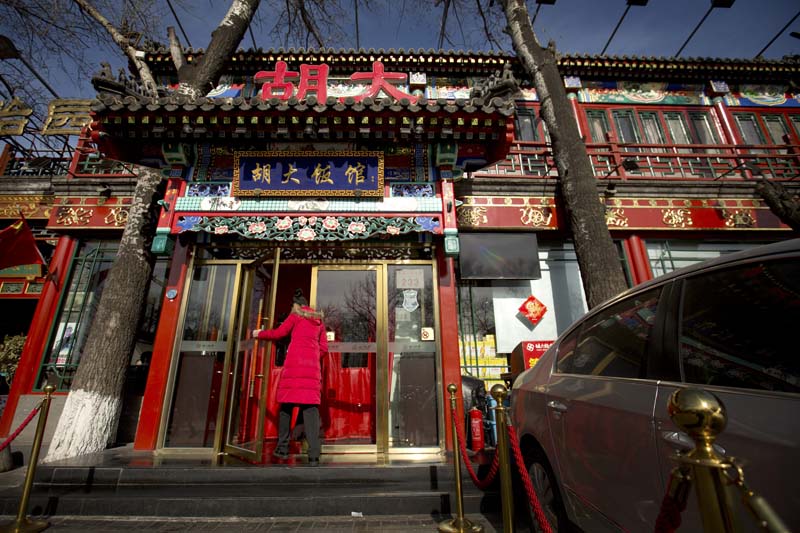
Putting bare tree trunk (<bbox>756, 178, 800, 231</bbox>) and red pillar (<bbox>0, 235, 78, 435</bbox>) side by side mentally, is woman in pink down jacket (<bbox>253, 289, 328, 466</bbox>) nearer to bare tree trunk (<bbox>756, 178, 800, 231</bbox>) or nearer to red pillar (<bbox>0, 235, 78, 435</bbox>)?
red pillar (<bbox>0, 235, 78, 435</bbox>)

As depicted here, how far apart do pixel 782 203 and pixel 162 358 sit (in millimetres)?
10541

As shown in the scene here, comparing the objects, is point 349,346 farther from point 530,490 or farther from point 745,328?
point 745,328

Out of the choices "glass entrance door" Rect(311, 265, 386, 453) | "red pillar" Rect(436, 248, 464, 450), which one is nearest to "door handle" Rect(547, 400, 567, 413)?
"red pillar" Rect(436, 248, 464, 450)

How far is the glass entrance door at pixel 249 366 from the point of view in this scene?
4711 mm

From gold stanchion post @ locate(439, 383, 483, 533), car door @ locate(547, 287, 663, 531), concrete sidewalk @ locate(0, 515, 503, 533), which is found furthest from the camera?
concrete sidewalk @ locate(0, 515, 503, 533)

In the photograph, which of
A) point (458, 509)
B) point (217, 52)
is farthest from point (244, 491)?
point (217, 52)

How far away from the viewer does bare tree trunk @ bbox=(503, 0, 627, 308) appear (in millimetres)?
5777

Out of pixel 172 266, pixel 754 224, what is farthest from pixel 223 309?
pixel 754 224

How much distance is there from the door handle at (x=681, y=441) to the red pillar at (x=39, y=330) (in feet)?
29.0

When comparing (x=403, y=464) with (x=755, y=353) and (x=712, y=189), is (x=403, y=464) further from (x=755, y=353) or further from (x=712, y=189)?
(x=712, y=189)

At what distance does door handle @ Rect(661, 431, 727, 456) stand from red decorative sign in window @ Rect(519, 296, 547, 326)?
5.73 metres

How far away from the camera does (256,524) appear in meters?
3.31

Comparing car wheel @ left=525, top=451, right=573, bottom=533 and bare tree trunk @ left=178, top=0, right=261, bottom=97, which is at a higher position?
bare tree trunk @ left=178, top=0, right=261, bottom=97

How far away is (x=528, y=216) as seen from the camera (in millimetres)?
7262
